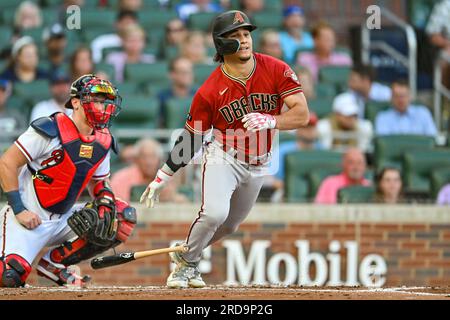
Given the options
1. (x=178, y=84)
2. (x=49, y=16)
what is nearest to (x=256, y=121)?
(x=178, y=84)

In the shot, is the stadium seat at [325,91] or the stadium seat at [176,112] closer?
the stadium seat at [176,112]

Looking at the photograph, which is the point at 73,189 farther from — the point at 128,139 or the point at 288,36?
the point at 288,36

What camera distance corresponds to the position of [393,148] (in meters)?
12.7

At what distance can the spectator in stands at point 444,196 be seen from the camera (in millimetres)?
12070

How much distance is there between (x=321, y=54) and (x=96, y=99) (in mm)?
6335

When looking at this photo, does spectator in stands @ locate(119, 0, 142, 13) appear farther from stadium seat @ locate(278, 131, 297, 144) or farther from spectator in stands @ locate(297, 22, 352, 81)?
stadium seat @ locate(278, 131, 297, 144)

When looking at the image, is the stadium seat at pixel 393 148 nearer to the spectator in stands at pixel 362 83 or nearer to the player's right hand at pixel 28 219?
the spectator in stands at pixel 362 83

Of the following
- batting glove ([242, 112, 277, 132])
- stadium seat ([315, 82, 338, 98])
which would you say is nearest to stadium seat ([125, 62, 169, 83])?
stadium seat ([315, 82, 338, 98])

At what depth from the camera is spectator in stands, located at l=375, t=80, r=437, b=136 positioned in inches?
523

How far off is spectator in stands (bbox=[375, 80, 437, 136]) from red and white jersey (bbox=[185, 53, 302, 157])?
16.0 feet

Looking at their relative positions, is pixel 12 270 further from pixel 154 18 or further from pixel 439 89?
pixel 439 89

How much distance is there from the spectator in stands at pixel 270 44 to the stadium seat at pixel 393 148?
175 cm

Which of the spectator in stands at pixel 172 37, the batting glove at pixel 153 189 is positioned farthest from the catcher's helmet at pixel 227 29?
the spectator in stands at pixel 172 37
